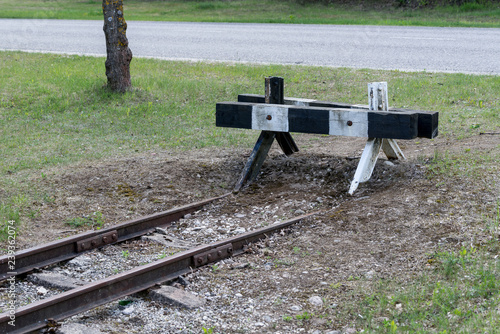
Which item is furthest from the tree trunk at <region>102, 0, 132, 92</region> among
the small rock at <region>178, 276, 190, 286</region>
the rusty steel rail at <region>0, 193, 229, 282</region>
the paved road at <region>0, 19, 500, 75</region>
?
the small rock at <region>178, 276, 190, 286</region>

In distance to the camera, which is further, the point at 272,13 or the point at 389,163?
the point at 272,13

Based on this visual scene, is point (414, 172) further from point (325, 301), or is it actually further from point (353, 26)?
point (353, 26)

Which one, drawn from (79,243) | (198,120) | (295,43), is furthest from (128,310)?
(295,43)

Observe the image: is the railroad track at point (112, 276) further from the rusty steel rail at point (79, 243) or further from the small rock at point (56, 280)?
the small rock at point (56, 280)

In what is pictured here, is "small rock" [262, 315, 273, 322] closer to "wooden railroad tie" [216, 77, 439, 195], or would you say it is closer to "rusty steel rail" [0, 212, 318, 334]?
"rusty steel rail" [0, 212, 318, 334]

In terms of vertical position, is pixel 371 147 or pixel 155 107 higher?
pixel 155 107

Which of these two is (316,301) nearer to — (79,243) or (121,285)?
(121,285)

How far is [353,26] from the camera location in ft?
60.6

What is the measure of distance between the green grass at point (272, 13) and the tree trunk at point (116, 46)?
37.0ft

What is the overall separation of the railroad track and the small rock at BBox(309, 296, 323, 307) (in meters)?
0.99

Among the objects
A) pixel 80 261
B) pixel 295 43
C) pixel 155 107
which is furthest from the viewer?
pixel 295 43

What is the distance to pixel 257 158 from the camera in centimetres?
644

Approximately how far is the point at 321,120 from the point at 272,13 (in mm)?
18347

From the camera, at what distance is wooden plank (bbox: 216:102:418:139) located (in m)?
5.48
